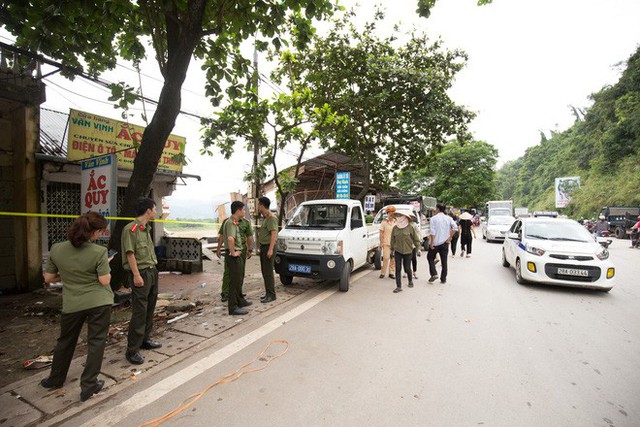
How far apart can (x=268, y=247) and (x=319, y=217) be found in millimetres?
1695

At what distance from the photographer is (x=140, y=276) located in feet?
11.2

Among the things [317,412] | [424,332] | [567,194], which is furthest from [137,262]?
[567,194]

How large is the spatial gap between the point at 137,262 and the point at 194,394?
1.58 metres

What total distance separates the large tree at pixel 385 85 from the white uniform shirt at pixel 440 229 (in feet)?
24.4

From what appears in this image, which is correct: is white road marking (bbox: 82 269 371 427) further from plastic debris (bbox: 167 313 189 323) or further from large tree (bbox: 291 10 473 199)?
large tree (bbox: 291 10 473 199)

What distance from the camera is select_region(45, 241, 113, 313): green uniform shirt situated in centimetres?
275

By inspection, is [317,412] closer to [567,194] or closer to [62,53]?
[62,53]

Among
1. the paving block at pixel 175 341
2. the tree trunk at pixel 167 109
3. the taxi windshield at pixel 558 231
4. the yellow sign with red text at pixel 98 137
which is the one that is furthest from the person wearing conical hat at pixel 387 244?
the yellow sign with red text at pixel 98 137

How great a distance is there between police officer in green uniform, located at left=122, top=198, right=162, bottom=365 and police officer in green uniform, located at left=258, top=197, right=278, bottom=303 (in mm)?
2074

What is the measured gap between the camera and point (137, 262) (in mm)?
3447

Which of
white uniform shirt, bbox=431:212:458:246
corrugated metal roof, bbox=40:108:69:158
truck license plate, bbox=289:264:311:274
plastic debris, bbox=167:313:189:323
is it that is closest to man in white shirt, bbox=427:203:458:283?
white uniform shirt, bbox=431:212:458:246

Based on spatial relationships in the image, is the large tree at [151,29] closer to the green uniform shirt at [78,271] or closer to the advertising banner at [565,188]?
the green uniform shirt at [78,271]

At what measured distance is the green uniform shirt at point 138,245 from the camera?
10.9 feet

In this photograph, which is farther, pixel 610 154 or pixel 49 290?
pixel 610 154
